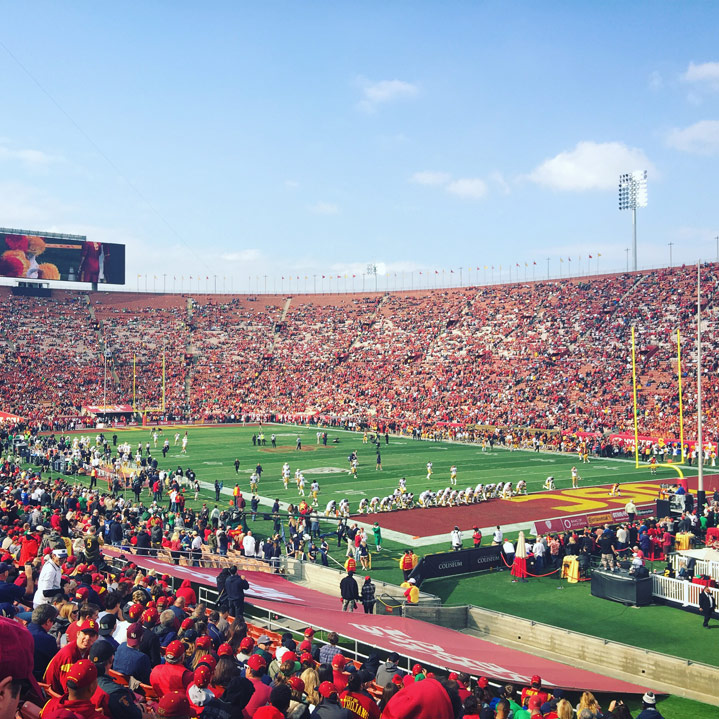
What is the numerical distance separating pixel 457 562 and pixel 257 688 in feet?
51.0

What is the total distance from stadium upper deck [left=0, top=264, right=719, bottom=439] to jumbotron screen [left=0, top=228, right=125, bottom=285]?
167 inches

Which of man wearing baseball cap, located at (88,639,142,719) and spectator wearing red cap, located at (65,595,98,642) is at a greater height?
man wearing baseball cap, located at (88,639,142,719)

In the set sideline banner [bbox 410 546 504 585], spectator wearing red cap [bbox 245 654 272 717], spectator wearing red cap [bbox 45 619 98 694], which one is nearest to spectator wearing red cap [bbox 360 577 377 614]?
sideline banner [bbox 410 546 504 585]

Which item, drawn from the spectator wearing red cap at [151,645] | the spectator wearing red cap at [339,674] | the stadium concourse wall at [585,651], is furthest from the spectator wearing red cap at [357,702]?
the stadium concourse wall at [585,651]

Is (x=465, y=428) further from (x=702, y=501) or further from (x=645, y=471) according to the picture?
(x=702, y=501)

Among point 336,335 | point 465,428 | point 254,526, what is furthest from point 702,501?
point 336,335

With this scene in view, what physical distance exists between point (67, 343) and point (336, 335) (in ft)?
91.7

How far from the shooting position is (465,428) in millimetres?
Answer: 55719

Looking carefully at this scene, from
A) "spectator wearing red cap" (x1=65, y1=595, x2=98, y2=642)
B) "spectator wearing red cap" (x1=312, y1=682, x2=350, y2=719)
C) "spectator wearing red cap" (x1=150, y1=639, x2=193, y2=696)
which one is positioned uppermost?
"spectator wearing red cap" (x1=65, y1=595, x2=98, y2=642)

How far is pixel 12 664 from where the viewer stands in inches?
96.9

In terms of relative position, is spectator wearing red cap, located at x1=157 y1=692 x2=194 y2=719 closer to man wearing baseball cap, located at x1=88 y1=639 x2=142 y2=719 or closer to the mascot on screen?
man wearing baseball cap, located at x1=88 y1=639 x2=142 y2=719

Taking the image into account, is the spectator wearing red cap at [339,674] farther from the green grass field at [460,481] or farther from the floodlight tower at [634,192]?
the floodlight tower at [634,192]

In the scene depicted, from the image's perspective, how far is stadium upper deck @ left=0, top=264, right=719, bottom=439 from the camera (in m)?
57.2

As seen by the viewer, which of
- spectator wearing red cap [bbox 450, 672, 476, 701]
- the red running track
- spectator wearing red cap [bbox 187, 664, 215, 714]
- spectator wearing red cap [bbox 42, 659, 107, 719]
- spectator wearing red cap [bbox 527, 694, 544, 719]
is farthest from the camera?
the red running track
